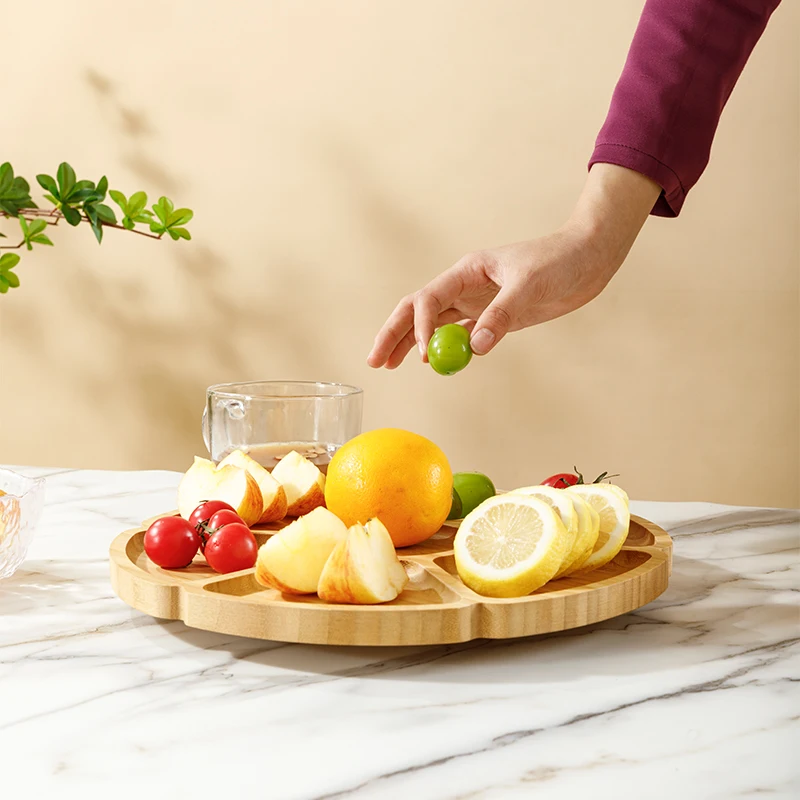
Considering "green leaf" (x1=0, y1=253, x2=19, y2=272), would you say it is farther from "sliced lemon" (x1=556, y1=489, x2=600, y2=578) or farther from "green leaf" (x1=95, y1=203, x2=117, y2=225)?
"sliced lemon" (x1=556, y1=489, x2=600, y2=578)

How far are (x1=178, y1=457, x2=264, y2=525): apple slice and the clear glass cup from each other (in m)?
0.15

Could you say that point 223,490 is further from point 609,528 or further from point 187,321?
point 187,321

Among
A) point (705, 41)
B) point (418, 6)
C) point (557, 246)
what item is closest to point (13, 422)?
point (418, 6)

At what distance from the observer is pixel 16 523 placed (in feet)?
2.95

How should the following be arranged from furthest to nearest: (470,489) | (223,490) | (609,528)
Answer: (470,489), (223,490), (609,528)

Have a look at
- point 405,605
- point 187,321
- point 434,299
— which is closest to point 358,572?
point 405,605

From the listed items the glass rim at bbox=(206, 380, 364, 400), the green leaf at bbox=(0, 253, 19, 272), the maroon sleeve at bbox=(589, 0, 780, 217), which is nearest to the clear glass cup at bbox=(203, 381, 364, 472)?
the glass rim at bbox=(206, 380, 364, 400)

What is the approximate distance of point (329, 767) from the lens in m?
0.58

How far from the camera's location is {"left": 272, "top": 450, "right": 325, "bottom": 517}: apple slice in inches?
43.4

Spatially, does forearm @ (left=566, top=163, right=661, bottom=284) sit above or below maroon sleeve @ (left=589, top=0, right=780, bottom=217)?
below

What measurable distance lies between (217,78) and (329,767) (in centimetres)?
203

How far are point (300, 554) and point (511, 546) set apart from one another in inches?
7.3

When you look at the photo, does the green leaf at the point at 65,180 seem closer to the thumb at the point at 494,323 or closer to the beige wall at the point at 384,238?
the beige wall at the point at 384,238

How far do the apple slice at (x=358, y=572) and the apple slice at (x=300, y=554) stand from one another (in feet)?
0.06
